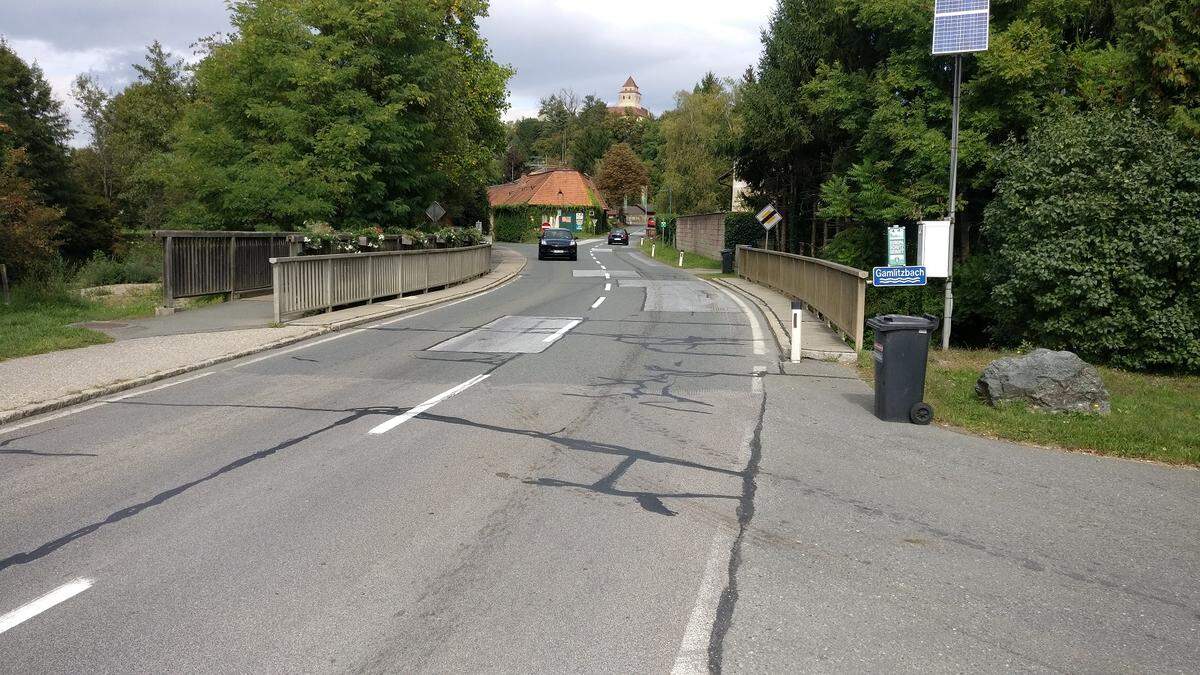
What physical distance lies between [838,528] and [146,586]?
4.08m

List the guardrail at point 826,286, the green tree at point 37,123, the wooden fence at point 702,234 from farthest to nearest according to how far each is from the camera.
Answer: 1. the wooden fence at point 702,234
2. the green tree at point 37,123
3. the guardrail at point 826,286

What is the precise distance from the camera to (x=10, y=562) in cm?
485

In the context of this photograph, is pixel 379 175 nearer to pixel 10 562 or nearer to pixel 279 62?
pixel 279 62

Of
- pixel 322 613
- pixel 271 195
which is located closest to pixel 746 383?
pixel 322 613

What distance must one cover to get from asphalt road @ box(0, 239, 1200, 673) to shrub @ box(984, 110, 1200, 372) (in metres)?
6.28

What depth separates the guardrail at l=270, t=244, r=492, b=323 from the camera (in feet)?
53.5

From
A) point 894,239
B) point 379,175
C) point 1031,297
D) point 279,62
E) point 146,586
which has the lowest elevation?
point 146,586

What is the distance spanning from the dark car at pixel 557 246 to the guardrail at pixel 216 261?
25.7 metres

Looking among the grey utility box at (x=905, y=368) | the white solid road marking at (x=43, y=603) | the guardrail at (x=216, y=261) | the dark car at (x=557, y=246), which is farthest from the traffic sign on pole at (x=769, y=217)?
the white solid road marking at (x=43, y=603)

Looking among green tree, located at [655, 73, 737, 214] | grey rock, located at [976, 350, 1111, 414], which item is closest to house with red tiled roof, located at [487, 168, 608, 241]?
green tree, located at [655, 73, 737, 214]

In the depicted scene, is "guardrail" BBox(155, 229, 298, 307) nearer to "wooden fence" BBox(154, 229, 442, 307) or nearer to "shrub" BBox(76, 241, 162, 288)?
"wooden fence" BBox(154, 229, 442, 307)

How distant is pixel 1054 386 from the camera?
9.54 m

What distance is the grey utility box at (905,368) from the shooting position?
9242 millimetres

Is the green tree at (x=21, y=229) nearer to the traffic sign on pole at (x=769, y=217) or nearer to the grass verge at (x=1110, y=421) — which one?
the grass verge at (x=1110, y=421)
